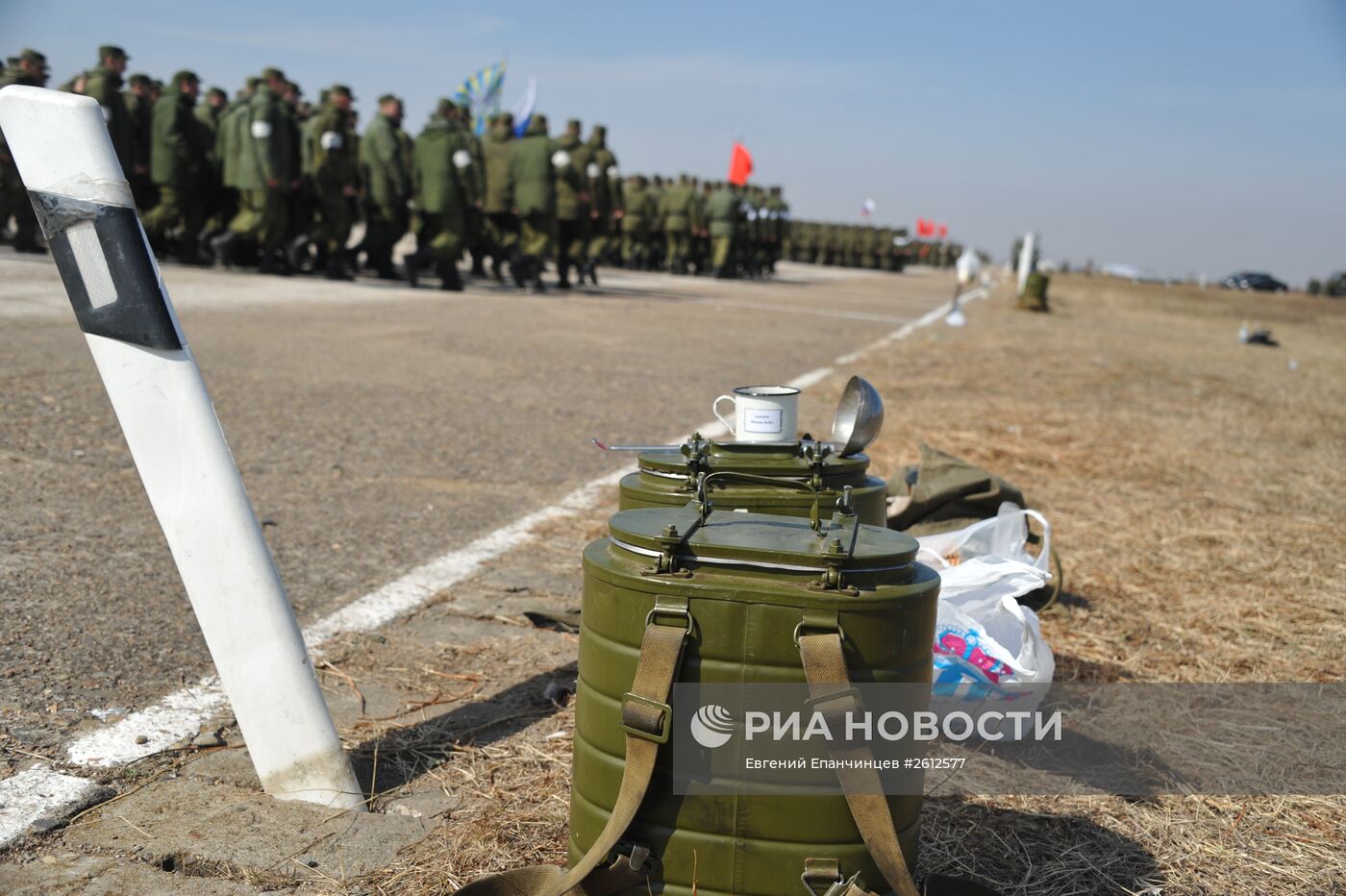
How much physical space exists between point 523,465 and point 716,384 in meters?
3.69

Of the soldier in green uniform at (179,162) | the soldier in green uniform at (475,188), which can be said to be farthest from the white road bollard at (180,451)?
the soldier in green uniform at (179,162)

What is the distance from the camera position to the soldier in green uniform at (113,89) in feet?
51.0

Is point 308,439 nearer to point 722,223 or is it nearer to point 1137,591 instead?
point 1137,591

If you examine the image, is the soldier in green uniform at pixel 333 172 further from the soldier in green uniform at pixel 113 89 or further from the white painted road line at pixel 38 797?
the white painted road line at pixel 38 797

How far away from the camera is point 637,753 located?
6.02 feet

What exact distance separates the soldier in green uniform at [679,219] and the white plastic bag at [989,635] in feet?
95.3

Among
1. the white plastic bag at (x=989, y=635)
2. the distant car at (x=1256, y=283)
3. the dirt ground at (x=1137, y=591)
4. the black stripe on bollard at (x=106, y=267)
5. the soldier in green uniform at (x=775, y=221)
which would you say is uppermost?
the black stripe on bollard at (x=106, y=267)

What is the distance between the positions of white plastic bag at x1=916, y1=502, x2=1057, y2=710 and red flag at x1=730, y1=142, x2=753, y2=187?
103 feet

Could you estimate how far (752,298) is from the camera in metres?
22.4

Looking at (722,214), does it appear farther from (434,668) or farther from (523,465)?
(434,668)

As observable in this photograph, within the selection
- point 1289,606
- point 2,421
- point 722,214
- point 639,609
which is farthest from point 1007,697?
point 722,214

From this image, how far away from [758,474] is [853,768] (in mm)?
1042

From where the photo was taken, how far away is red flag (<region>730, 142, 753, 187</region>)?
33.7m

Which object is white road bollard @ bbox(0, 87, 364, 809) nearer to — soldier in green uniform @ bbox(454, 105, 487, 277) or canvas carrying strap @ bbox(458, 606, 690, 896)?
canvas carrying strap @ bbox(458, 606, 690, 896)
